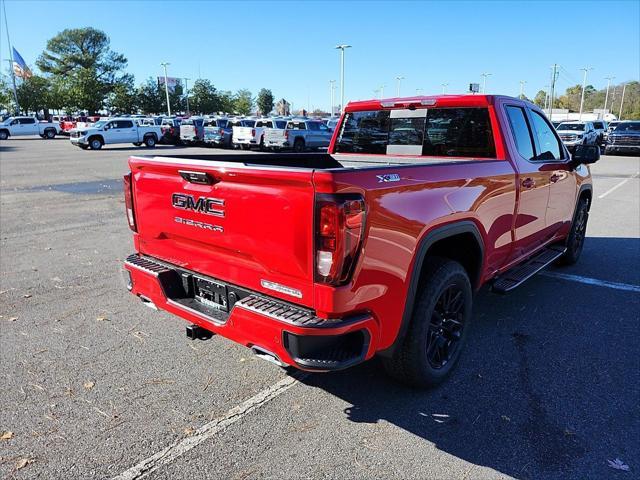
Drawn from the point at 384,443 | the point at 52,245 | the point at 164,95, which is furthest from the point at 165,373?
the point at 164,95

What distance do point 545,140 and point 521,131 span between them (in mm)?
638

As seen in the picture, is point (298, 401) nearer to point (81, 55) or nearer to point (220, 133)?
point (220, 133)

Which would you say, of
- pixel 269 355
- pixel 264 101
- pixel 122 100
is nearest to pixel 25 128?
pixel 122 100

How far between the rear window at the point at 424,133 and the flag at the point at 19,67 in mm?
74987

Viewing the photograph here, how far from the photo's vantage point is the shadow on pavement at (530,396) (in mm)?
2711

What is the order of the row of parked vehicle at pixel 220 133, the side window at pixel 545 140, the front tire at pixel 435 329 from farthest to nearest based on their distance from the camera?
the row of parked vehicle at pixel 220 133 < the side window at pixel 545 140 < the front tire at pixel 435 329

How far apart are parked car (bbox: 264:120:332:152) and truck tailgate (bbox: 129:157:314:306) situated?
77.7 ft

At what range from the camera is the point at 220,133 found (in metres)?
29.3

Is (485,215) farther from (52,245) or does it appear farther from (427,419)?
(52,245)

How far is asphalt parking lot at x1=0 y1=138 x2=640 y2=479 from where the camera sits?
2615 millimetres

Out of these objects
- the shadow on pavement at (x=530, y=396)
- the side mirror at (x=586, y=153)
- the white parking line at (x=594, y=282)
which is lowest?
the white parking line at (x=594, y=282)

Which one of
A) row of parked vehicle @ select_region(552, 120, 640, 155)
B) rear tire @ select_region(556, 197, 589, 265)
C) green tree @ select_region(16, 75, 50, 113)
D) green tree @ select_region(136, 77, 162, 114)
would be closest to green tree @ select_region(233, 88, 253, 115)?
green tree @ select_region(136, 77, 162, 114)

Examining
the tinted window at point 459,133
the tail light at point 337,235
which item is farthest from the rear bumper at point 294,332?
the tinted window at point 459,133

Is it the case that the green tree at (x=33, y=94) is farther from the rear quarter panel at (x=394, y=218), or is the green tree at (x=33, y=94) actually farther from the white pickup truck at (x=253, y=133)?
the rear quarter panel at (x=394, y=218)
